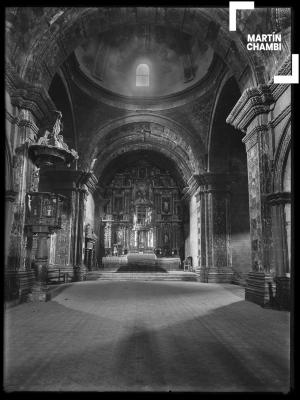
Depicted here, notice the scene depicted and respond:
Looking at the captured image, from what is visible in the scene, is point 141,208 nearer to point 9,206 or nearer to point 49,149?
→ point 49,149

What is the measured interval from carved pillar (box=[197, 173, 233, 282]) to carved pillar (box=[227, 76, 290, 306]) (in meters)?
6.18

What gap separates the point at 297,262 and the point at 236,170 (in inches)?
534

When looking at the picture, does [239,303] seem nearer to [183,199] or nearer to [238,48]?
[238,48]

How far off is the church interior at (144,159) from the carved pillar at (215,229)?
0.16 ft

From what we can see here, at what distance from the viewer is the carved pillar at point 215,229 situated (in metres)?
14.5

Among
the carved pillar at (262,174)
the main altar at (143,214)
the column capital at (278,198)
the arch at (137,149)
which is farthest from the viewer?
the main altar at (143,214)

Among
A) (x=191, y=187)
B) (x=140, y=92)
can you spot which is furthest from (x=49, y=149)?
(x=191, y=187)

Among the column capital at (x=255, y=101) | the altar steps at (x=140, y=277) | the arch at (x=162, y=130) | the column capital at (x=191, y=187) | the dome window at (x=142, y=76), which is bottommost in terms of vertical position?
the altar steps at (x=140, y=277)

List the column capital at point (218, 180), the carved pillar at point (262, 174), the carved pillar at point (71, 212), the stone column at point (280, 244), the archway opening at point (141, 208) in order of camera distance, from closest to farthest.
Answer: the stone column at point (280, 244), the carved pillar at point (262, 174), the carved pillar at point (71, 212), the column capital at point (218, 180), the archway opening at point (141, 208)

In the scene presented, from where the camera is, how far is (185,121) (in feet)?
53.5

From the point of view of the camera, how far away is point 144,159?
2403 cm

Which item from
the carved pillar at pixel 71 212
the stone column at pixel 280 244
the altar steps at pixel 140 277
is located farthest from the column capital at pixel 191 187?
the stone column at pixel 280 244

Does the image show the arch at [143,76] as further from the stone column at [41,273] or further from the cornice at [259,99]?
the stone column at [41,273]

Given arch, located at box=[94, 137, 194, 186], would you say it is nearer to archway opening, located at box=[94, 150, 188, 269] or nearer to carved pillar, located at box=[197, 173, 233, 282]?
archway opening, located at box=[94, 150, 188, 269]
